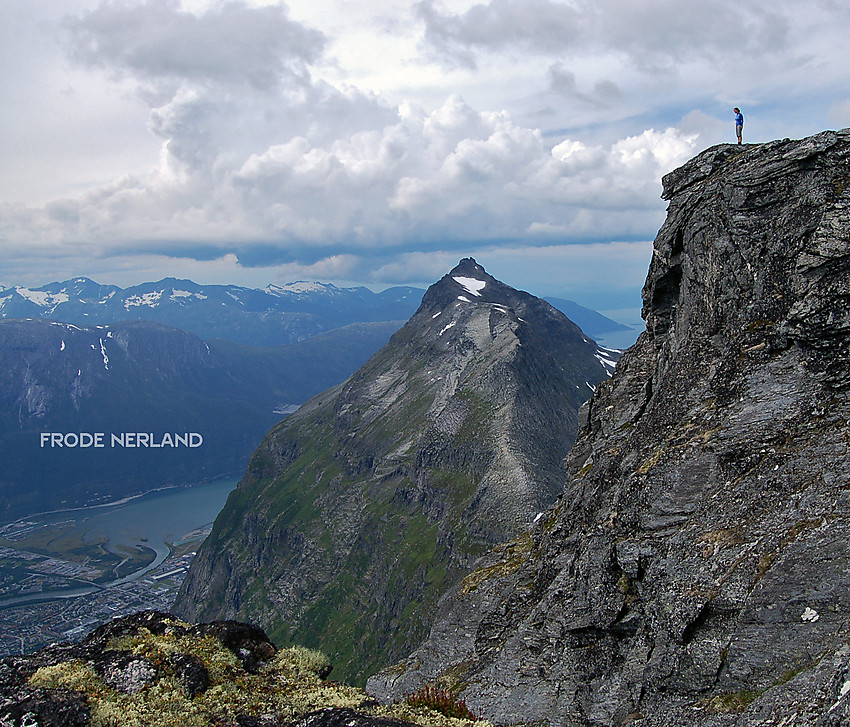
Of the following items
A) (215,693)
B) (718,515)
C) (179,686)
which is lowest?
(215,693)

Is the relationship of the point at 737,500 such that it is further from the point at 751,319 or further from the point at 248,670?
the point at 248,670

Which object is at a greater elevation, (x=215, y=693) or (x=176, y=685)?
(x=176, y=685)

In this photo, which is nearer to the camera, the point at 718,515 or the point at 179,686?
the point at 179,686

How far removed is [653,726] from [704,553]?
606 centimetres

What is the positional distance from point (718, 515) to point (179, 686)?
19.0 meters

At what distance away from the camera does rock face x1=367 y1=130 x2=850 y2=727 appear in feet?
60.1

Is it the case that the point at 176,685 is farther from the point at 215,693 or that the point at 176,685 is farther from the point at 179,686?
the point at 215,693

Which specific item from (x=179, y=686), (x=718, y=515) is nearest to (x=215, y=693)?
(x=179, y=686)

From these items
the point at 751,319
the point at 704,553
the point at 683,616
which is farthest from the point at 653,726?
the point at 751,319

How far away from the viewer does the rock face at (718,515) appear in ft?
60.1

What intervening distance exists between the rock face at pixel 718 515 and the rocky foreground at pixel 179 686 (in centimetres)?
854

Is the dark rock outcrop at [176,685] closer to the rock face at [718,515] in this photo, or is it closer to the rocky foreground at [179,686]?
the rocky foreground at [179,686]

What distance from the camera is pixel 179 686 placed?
15.5 meters

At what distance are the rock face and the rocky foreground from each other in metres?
8.54
